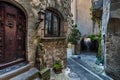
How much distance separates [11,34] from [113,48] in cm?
444

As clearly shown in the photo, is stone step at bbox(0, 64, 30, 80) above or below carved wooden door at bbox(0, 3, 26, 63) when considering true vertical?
below

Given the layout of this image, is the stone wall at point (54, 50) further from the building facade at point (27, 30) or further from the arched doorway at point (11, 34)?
the arched doorway at point (11, 34)

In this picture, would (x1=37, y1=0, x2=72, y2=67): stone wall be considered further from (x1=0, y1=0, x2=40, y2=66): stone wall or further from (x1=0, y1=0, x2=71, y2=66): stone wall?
(x1=0, y1=0, x2=40, y2=66): stone wall

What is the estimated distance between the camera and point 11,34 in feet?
17.1

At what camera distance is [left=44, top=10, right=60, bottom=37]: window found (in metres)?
7.50

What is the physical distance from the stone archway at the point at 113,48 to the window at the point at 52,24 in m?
2.57

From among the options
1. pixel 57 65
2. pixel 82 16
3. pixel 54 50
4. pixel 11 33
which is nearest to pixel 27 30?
pixel 11 33

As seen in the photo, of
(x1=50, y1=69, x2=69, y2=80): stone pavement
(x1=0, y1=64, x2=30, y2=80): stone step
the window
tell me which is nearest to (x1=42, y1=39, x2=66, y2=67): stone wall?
the window

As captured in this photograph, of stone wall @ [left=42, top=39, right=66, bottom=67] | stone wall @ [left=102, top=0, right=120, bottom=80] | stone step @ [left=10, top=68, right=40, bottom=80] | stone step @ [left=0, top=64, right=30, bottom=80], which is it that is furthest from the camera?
stone wall @ [left=42, top=39, right=66, bottom=67]

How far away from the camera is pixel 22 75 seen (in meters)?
5.00

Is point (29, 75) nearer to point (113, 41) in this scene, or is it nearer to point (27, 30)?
point (27, 30)

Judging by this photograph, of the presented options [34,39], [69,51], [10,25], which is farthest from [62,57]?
[69,51]

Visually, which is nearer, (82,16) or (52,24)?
(52,24)

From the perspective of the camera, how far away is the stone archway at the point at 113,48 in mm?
6742
